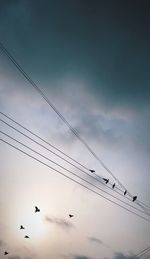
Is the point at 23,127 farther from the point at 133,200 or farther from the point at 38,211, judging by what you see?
the point at 38,211

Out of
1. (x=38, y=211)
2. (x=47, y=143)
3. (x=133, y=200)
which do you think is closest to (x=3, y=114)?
(x=47, y=143)

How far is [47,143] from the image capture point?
19641 millimetres

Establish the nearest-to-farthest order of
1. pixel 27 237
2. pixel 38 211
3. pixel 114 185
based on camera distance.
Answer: pixel 114 185, pixel 38 211, pixel 27 237

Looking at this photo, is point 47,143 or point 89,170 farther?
point 89,170

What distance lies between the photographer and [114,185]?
84.6 ft

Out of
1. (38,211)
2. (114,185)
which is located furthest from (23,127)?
(38,211)

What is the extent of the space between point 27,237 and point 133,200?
12.2m

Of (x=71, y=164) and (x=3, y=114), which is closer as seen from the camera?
(x=3, y=114)

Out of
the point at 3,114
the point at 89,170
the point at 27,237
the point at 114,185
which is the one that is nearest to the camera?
the point at 3,114

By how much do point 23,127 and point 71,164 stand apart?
3245 mm

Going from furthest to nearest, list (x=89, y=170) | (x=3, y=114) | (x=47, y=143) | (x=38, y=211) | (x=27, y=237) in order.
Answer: (x=27, y=237), (x=38, y=211), (x=89, y=170), (x=47, y=143), (x=3, y=114)

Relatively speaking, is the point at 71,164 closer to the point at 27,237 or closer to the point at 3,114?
the point at 3,114

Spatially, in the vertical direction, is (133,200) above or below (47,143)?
above

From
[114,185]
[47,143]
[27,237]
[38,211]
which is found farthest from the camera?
[27,237]
